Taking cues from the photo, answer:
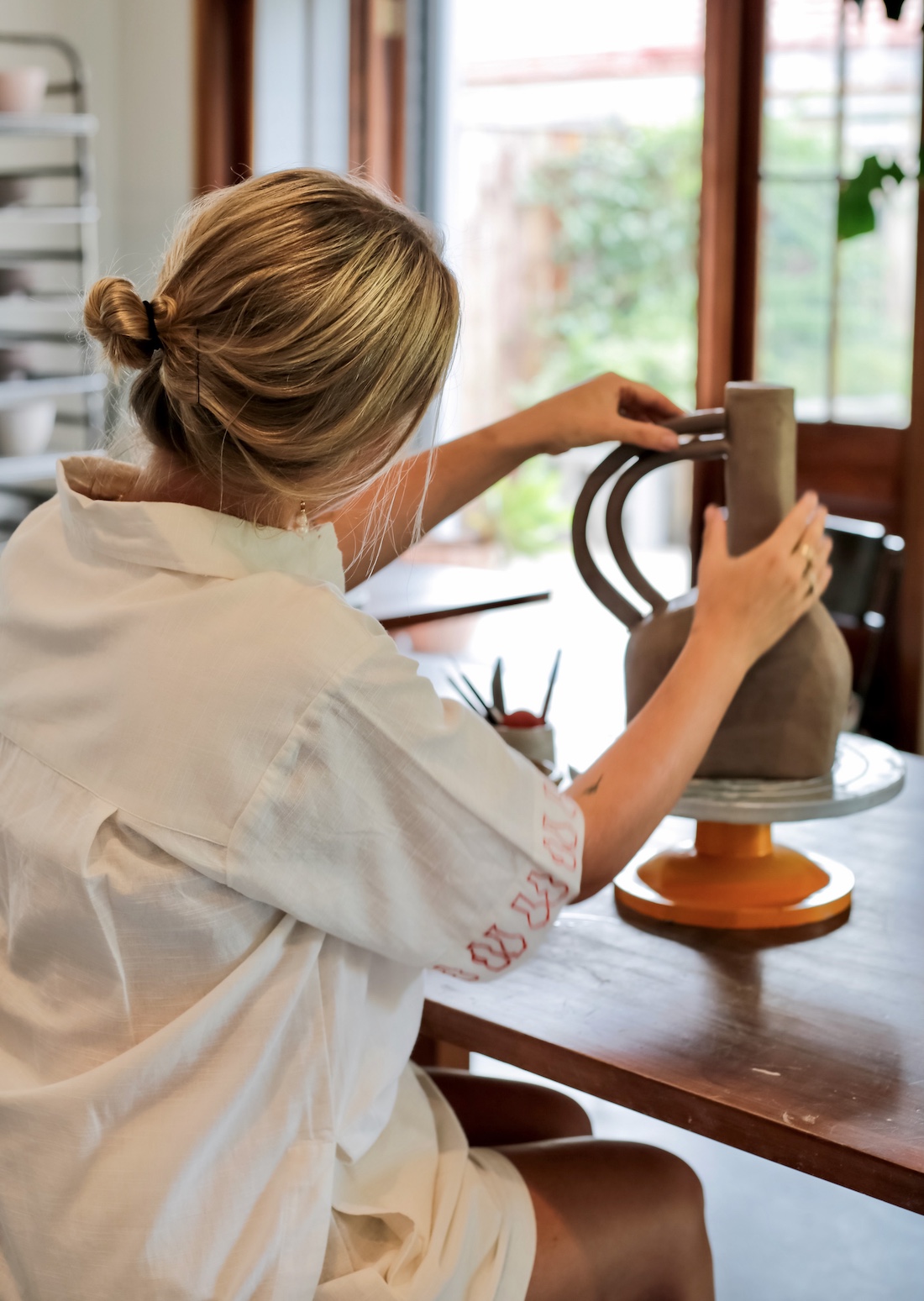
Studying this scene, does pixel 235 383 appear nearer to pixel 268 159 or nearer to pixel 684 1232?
pixel 684 1232

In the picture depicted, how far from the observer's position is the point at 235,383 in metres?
0.85

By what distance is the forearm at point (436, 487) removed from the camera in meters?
1.34

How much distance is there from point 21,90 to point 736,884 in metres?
2.70

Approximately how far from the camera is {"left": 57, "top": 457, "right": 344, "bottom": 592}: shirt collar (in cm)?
88

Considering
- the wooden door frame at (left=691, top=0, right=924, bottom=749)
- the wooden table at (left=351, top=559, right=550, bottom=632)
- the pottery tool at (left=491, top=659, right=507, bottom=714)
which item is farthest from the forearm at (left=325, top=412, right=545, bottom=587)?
the wooden door frame at (left=691, top=0, right=924, bottom=749)

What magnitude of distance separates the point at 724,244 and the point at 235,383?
7.99 feet

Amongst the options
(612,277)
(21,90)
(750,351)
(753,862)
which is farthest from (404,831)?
(612,277)

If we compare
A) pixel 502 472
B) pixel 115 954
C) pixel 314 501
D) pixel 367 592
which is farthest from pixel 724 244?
pixel 115 954

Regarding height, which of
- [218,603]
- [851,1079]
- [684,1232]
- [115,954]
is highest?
[218,603]

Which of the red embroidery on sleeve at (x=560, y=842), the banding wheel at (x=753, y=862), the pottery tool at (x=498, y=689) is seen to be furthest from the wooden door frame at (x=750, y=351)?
the red embroidery on sleeve at (x=560, y=842)

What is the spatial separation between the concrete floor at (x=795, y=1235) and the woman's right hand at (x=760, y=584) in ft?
2.48

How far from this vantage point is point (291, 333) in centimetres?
83

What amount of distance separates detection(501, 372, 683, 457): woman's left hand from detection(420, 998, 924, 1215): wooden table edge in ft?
1.63

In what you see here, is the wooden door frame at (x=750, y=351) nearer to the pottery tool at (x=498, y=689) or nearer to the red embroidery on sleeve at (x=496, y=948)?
the pottery tool at (x=498, y=689)
